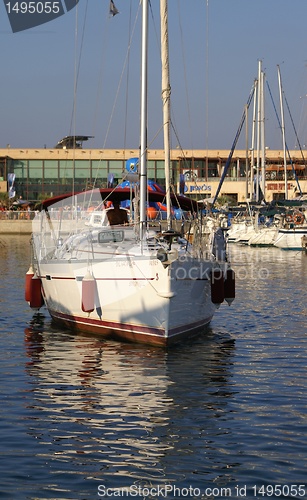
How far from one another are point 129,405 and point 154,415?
2.42 ft

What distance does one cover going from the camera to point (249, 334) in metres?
22.5

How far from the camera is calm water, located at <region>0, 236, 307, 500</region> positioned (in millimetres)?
11031

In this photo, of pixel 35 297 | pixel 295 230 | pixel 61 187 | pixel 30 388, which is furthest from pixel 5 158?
pixel 30 388

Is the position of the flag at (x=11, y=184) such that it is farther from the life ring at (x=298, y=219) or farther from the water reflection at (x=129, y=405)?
the water reflection at (x=129, y=405)

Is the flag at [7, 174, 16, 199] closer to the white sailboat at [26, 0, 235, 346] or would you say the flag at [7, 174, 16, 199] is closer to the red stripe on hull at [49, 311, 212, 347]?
the white sailboat at [26, 0, 235, 346]

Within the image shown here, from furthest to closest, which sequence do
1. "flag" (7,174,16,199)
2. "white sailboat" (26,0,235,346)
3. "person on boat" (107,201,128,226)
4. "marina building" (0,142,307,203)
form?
"marina building" (0,142,307,203) → "flag" (7,174,16,199) → "person on boat" (107,201,128,226) → "white sailboat" (26,0,235,346)

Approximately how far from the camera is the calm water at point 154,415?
11031 millimetres

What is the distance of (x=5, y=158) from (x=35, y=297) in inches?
3332

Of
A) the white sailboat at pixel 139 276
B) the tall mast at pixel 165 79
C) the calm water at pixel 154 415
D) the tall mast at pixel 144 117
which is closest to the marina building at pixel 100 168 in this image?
the tall mast at pixel 165 79

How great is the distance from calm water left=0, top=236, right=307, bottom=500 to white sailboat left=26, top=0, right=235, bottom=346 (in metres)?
0.54

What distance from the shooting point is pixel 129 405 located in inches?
576

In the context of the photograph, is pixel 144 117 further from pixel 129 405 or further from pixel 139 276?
pixel 129 405

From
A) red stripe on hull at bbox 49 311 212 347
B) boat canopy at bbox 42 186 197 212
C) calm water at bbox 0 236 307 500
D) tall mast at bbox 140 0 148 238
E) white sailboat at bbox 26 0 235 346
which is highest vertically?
tall mast at bbox 140 0 148 238

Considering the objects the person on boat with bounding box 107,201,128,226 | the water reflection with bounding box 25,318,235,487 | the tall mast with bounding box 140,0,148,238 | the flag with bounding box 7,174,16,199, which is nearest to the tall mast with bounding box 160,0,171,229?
the tall mast with bounding box 140,0,148,238
